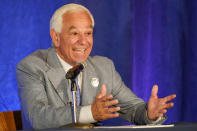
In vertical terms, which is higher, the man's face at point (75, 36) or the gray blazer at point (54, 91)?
the man's face at point (75, 36)

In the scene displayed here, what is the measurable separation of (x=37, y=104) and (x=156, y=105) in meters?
0.74

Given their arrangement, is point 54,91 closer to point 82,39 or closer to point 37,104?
point 37,104

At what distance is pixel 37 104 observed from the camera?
2285 mm

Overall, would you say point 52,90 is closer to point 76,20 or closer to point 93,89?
point 93,89

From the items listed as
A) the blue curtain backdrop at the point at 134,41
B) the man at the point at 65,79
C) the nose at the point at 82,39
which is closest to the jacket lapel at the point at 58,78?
the man at the point at 65,79

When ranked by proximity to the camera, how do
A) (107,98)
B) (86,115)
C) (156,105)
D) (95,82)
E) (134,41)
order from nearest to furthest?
(107,98)
(86,115)
(156,105)
(95,82)
(134,41)

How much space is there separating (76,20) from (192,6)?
136 cm

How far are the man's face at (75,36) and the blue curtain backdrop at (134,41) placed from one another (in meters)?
0.75

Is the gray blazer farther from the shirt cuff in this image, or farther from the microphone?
the microphone

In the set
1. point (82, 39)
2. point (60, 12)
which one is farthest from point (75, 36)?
point (60, 12)

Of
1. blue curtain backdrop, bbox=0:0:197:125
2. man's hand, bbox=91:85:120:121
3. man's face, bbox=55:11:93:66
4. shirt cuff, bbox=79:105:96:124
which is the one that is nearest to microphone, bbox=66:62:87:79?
man's hand, bbox=91:85:120:121

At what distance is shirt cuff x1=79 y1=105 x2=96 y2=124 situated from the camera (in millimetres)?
2084

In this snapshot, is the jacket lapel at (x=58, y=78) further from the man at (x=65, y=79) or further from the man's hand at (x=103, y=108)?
the man's hand at (x=103, y=108)

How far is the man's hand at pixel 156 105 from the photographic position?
217 cm
